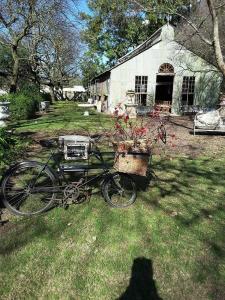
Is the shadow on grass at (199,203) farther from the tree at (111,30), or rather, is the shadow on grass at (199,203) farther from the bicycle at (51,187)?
the tree at (111,30)

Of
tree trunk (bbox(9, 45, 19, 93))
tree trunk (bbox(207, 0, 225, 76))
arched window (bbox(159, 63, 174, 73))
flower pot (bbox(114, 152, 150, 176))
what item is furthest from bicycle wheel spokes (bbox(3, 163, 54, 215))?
arched window (bbox(159, 63, 174, 73))

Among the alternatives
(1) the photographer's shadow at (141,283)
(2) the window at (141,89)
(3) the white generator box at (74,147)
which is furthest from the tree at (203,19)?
(1) the photographer's shadow at (141,283)

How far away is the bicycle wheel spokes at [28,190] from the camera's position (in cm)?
469

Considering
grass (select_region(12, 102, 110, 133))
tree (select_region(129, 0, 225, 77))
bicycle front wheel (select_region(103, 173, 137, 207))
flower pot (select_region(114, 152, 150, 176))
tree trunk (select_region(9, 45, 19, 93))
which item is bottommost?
grass (select_region(12, 102, 110, 133))

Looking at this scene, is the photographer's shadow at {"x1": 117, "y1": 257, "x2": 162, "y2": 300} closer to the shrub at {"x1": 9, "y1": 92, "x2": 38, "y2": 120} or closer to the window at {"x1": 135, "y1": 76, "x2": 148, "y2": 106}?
the shrub at {"x1": 9, "y1": 92, "x2": 38, "y2": 120}

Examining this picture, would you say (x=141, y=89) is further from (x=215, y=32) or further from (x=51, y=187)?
(x=51, y=187)

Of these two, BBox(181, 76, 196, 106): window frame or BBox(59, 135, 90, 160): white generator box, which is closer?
BBox(59, 135, 90, 160): white generator box

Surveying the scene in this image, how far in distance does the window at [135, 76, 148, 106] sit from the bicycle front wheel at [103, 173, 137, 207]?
57.5 ft

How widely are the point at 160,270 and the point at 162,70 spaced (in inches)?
778

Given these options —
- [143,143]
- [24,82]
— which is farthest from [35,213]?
[24,82]

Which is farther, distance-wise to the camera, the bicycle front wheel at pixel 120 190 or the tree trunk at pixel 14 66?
the tree trunk at pixel 14 66

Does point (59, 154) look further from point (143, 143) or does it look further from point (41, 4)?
point (41, 4)

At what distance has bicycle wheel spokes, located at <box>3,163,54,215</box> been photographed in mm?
4688

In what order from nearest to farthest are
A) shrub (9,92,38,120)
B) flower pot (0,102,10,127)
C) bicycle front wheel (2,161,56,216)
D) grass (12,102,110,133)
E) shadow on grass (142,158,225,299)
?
shadow on grass (142,158,225,299)
bicycle front wheel (2,161,56,216)
grass (12,102,110,133)
flower pot (0,102,10,127)
shrub (9,92,38,120)
